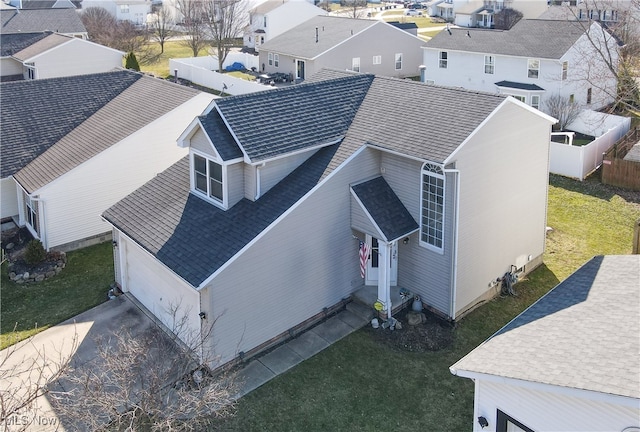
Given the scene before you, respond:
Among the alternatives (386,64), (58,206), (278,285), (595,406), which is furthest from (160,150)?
(386,64)

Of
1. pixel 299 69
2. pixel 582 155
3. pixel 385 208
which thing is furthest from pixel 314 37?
pixel 385 208

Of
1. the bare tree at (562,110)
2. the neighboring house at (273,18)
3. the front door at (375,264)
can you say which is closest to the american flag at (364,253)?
the front door at (375,264)

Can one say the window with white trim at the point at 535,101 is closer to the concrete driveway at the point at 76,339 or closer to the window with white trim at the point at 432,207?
the window with white trim at the point at 432,207

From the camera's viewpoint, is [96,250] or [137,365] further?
[96,250]

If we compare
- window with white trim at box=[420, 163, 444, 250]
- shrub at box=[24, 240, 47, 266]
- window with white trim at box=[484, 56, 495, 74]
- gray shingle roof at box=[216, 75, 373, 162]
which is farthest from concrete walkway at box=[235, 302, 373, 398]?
window with white trim at box=[484, 56, 495, 74]

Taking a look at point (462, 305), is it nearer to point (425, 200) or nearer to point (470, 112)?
point (425, 200)

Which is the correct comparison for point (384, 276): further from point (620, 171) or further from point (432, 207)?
point (620, 171)

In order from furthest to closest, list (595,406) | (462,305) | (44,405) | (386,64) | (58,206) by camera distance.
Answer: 1. (386,64)
2. (58,206)
3. (462,305)
4. (44,405)
5. (595,406)

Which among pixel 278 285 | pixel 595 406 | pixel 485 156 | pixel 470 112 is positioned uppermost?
pixel 470 112
